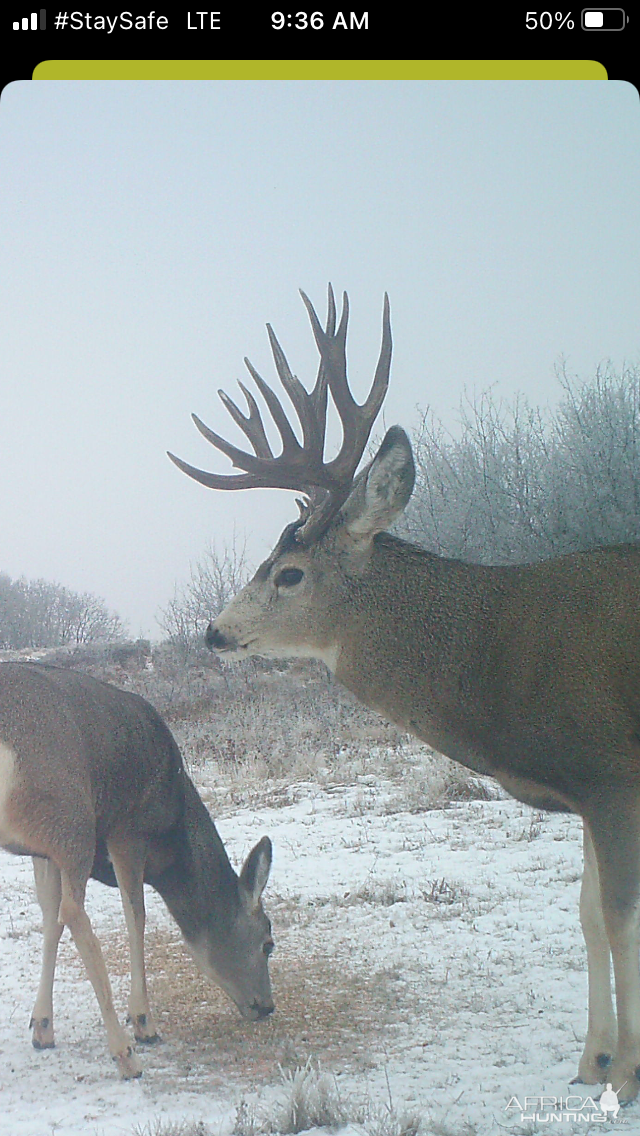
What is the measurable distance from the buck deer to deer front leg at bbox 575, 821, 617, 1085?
3.36 feet

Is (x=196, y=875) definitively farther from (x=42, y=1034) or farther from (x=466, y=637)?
(x=466, y=637)

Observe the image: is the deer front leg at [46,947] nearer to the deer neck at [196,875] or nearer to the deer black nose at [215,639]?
the deer neck at [196,875]

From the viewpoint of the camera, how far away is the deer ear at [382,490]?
242 cm
